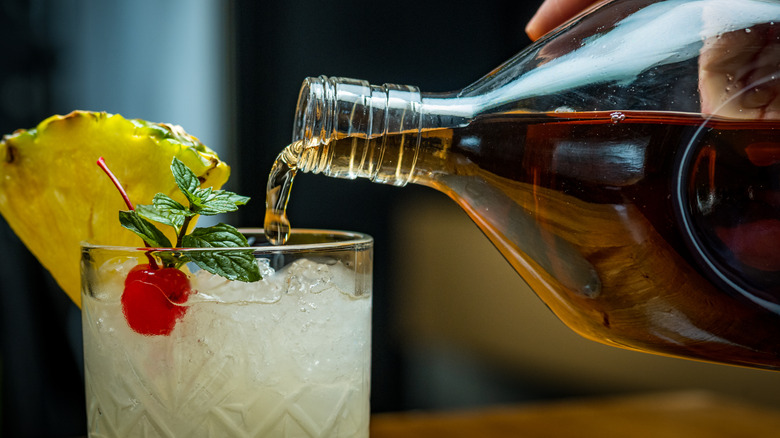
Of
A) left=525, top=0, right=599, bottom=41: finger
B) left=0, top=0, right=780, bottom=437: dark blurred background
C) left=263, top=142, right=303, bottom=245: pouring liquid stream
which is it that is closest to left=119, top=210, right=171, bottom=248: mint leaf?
left=263, top=142, right=303, bottom=245: pouring liquid stream

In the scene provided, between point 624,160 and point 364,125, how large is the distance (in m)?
0.23

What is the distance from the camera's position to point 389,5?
2.74 m

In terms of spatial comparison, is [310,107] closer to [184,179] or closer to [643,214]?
[184,179]

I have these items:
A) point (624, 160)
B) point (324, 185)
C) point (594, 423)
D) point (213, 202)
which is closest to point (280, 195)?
point (213, 202)

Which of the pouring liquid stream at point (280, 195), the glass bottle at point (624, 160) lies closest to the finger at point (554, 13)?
the glass bottle at point (624, 160)

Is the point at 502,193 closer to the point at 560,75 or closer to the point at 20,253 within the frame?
the point at 560,75

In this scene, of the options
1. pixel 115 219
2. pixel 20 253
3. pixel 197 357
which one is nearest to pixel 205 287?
pixel 197 357

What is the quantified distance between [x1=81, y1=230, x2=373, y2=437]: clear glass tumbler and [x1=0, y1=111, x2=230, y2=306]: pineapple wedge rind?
91mm

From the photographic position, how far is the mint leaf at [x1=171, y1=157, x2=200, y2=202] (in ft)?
2.09

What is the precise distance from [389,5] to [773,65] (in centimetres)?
222

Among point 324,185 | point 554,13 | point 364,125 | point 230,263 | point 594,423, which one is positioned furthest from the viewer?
point 324,185

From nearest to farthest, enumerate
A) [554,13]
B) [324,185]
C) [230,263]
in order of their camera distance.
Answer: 1. [230,263]
2. [554,13]
3. [324,185]

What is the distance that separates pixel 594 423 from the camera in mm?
1303

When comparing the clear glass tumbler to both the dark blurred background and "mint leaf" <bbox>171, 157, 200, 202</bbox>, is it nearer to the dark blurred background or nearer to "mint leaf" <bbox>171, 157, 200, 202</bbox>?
"mint leaf" <bbox>171, 157, 200, 202</bbox>
